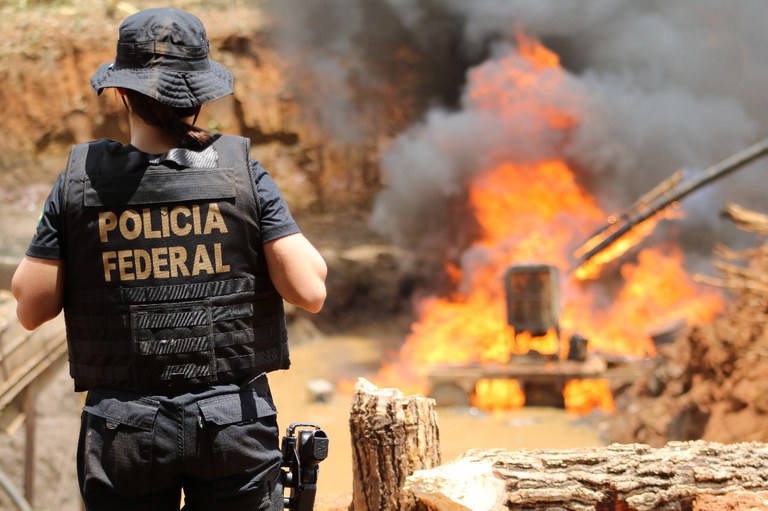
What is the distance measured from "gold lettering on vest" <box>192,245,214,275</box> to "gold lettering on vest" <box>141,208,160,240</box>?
119 millimetres

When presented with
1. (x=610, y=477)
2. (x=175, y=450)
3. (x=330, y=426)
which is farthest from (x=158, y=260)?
(x=330, y=426)

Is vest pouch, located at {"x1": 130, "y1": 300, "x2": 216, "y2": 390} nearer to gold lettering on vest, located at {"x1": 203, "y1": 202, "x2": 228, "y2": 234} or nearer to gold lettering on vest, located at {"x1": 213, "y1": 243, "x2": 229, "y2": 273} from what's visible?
gold lettering on vest, located at {"x1": 213, "y1": 243, "x2": 229, "y2": 273}

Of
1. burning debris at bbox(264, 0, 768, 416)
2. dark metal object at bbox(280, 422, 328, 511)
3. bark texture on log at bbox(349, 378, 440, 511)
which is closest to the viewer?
dark metal object at bbox(280, 422, 328, 511)

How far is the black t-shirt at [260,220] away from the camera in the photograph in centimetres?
235

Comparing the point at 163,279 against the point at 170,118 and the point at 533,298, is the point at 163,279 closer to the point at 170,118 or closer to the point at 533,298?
the point at 170,118

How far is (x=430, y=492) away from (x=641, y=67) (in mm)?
13680

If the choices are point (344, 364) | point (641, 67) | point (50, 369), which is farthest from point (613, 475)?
point (641, 67)

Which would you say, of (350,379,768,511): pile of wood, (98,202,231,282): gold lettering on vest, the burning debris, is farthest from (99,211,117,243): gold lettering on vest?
the burning debris

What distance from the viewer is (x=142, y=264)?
7.75 ft

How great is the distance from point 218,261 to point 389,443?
5.04 ft

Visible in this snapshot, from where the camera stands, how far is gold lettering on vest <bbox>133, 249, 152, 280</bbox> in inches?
92.9

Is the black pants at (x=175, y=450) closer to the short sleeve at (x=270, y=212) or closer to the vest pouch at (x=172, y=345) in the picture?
the vest pouch at (x=172, y=345)

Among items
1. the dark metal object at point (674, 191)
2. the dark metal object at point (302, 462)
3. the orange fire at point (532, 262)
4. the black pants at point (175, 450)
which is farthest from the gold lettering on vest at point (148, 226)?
the orange fire at point (532, 262)

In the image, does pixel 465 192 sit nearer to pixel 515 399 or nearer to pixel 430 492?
pixel 515 399
